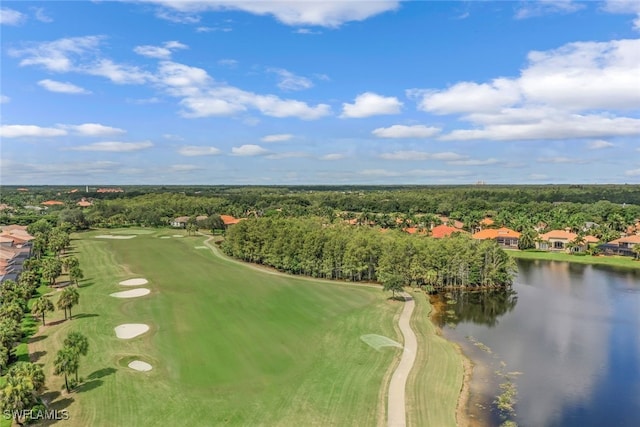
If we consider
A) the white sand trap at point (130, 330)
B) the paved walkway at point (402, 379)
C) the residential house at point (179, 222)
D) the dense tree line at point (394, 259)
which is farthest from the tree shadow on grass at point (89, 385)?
the residential house at point (179, 222)

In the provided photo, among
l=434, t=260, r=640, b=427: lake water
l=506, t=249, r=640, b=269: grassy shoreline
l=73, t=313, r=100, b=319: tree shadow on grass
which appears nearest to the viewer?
l=434, t=260, r=640, b=427: lake water

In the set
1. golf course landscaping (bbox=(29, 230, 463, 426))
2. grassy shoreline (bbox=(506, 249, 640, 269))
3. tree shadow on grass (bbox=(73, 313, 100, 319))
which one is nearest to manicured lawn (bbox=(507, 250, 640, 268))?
grassy shoreline (bbox=(506, 249, 640, 269))

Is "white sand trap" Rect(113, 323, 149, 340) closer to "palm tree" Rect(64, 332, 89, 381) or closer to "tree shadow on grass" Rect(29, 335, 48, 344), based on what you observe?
"tree shadow on grass" Rect(29, 335, 48, 344)

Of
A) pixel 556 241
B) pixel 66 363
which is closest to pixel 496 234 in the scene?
pixel 556 241

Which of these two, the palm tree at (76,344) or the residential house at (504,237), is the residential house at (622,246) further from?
the palm tree at (76,344)

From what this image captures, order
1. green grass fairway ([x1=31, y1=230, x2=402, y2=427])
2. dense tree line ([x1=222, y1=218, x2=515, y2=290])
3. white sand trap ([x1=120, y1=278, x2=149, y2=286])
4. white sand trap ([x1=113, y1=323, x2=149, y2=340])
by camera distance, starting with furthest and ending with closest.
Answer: dense tree line ([x1=222, y1=218, x2=515, y2=290])
white sand trap ([x1=120, y1=278, x2=149, y2=286])
white sand trap ([x1=113, y1=323, x2=149, y2=340])
green grass fairway ([x1=31, y1=230, x2=402, y2=427])

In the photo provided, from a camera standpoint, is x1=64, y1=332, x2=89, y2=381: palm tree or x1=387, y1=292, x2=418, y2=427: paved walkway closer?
x1=387, y1=292, x2=418, y2=427: paved walkway

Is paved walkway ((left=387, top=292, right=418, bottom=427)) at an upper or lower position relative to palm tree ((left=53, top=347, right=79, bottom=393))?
lower

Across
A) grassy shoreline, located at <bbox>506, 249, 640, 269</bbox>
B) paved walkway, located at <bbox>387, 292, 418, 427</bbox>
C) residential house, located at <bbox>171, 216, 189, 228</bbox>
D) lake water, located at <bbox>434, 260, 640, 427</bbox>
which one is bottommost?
lake water, located at <bbox>434, 260, 640, 427</bbox>
